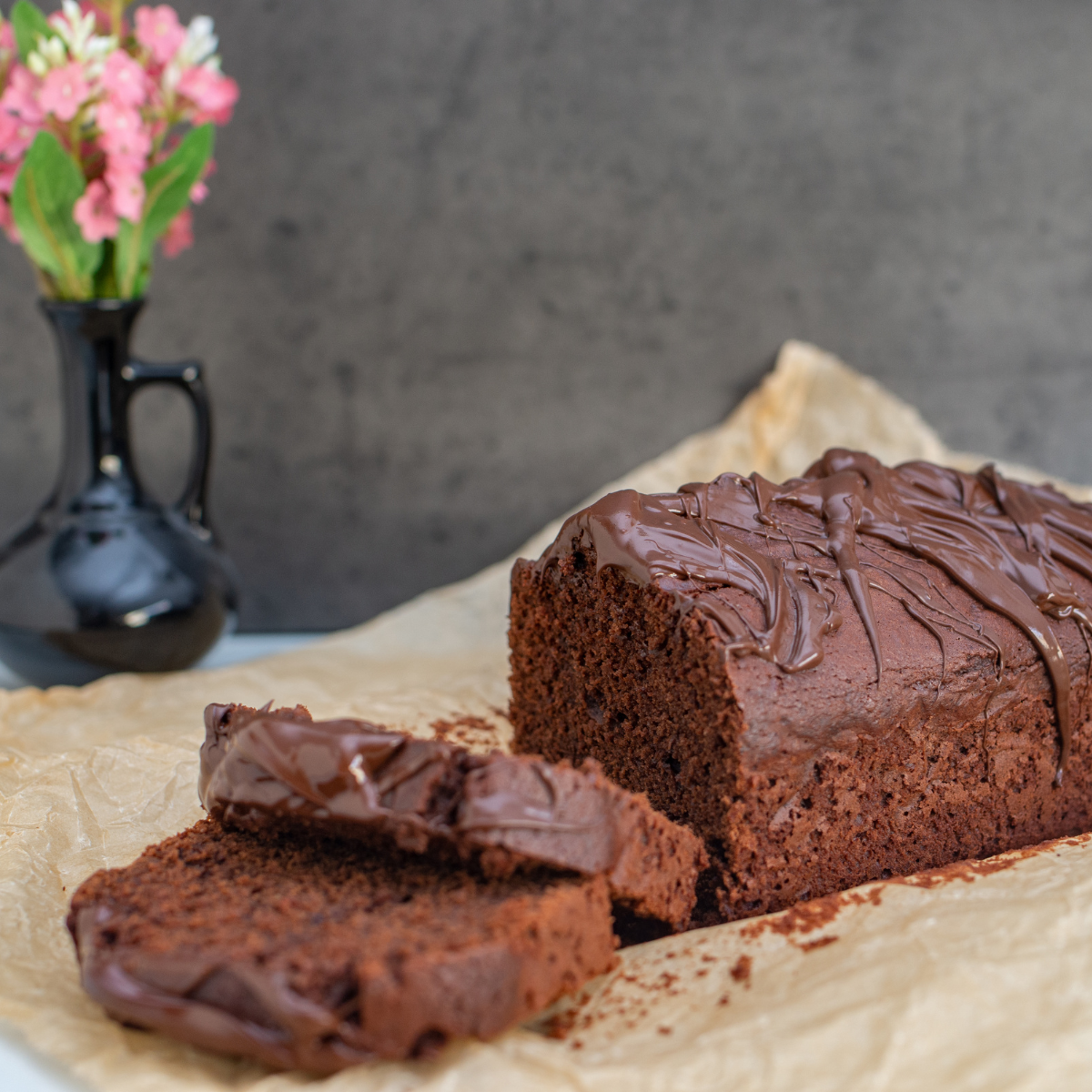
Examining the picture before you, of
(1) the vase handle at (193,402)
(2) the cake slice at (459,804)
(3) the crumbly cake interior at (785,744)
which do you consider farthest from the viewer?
(1) the vase handle at (193,402)

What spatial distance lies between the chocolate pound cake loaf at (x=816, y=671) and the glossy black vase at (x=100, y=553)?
1137 mm

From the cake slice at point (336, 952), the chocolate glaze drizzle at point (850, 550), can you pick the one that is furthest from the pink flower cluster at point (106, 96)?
the cake slice at point (336, 952)

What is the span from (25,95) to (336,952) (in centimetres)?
233

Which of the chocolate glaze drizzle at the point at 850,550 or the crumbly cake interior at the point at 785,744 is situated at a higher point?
the chocolate glaze drizzle at the point at 850,550

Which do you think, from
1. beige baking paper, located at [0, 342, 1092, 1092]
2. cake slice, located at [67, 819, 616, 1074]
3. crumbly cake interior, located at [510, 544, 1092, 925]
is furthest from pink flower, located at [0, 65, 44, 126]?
cake slice, located at [67, 819, 616, 1074]

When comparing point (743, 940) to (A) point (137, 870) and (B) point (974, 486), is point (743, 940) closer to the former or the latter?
(A) point (137, 870)

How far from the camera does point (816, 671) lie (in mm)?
1976

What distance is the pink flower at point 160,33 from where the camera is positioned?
9.12ft

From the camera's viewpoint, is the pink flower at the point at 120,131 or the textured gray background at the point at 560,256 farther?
the textured gray background at the point at 560,256

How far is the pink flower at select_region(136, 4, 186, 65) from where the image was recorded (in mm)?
2781

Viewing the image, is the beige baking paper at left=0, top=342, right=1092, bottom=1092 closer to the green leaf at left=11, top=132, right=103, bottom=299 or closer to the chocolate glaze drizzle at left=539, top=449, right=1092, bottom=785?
the chocolate glaze drizzle at left=539, top=449, right=1092, bottom=785

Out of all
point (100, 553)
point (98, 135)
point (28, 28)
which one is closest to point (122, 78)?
point (98, 135)

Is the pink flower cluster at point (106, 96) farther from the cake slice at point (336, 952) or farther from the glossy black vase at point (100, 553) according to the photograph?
the cake slice at point (336, 952)

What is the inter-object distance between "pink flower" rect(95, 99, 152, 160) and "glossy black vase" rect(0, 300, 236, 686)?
1.33ft
